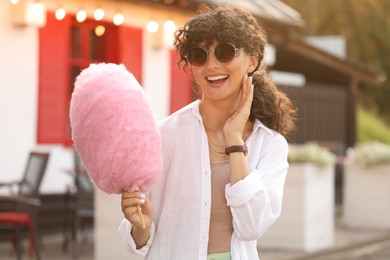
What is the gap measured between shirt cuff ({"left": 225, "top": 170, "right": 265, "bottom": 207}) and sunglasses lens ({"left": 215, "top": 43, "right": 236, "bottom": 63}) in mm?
430

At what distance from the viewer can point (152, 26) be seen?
15.0m

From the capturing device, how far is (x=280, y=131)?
155 inches

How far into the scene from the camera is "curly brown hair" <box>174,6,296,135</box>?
372 centimetres

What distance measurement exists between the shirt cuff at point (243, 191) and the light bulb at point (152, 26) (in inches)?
452

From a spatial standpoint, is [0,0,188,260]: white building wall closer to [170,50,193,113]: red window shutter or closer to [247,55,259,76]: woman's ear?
[170,50,193,113]: red window shutter

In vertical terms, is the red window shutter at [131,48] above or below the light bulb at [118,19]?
below


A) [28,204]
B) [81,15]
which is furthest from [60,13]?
[28,204]

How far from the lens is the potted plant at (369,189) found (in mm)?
16141

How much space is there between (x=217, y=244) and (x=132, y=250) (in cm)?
32

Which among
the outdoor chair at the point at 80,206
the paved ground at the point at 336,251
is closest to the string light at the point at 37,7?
the outdoor chair at the point at 80,206

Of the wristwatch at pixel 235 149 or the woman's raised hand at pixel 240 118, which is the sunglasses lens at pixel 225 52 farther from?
the wristwatch at pixel 235 149

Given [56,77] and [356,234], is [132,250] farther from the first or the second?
[356,234]

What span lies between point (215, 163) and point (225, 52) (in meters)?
0.41

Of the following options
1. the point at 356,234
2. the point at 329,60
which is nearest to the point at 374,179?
the point at 356,234
